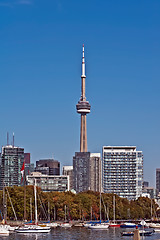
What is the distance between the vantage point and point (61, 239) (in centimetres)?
14862

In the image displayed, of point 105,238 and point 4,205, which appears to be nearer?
A: point 105,238

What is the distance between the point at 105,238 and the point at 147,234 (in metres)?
19.1

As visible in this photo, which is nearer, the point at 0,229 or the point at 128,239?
the point at 128,239

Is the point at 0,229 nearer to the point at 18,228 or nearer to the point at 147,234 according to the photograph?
the point at 18,228

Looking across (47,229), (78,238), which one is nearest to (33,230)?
(47,229)

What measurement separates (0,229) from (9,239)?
15753 millimetres

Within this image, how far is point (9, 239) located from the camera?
482 ft

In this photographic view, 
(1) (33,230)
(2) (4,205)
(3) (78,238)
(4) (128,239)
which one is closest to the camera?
(4) (128,239)

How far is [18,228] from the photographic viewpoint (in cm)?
17438

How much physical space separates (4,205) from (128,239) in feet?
200

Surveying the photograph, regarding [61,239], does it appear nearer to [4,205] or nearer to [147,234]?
[147,234]

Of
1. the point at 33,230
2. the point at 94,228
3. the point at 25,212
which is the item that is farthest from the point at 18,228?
the point at 94,228

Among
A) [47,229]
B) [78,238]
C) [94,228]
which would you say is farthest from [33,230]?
[94,228]

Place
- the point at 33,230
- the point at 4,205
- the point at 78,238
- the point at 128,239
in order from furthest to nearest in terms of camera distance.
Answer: the point at 4,205, the point at 33,230, the point at 78,238, the point at 128,239
